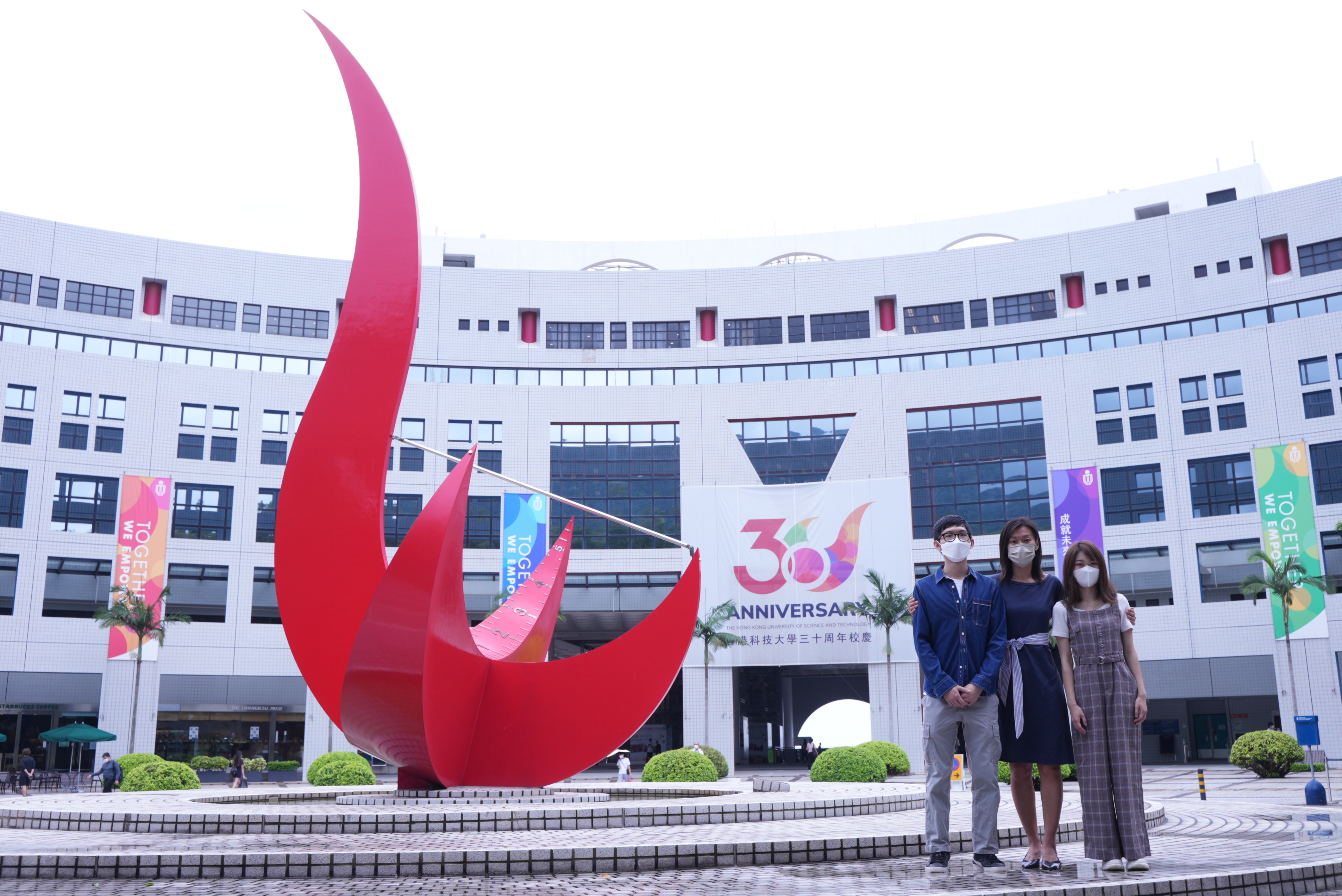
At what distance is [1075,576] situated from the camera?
236 inches

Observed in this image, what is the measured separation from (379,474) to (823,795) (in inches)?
261

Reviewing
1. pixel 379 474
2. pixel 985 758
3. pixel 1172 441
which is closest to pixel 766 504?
pixel 1172 441

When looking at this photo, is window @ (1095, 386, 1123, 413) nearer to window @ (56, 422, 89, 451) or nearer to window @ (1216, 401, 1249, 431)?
window @ (1216, 401, 1249, 431)

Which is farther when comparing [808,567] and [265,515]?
[265,515]

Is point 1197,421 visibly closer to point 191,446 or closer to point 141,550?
point 191,446

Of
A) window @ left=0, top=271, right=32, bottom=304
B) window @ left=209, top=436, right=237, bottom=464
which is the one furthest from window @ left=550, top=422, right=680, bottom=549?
window @ left=0, top=271, right=32, bottom=304

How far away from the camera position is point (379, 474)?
37.3ft

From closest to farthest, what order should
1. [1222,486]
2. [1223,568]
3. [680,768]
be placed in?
[680,768] < [1223,568] < [1222,486]

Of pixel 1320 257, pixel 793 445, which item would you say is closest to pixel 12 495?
pixel 793 445

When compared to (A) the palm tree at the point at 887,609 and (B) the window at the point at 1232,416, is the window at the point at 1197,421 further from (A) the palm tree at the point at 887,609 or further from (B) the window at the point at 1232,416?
(A) the palm tree at the point at 887,609

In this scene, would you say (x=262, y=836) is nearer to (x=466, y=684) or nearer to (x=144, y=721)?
(x=466, y=684)

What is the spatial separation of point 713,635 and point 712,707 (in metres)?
3.71

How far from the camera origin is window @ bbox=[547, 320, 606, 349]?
45.4 m

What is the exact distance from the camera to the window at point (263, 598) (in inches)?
1609
